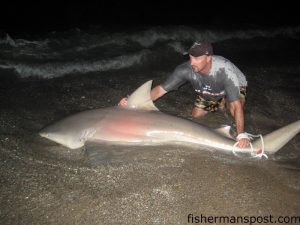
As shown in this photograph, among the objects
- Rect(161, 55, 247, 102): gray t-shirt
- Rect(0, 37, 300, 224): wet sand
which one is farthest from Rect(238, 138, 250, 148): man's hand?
Rect(161, 55, 247, 102): gray t-shirt

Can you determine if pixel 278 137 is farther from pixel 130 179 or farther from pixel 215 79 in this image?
pixel 130 179

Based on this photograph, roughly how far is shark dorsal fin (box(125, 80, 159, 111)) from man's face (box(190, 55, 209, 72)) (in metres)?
0.73

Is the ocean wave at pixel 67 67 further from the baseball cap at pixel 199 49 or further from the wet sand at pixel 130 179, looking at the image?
the baseball cap at pixel 199 49

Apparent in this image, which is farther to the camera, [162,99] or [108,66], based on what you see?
[108,66]

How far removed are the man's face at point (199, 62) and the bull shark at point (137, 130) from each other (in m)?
0.73

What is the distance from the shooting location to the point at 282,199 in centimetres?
375

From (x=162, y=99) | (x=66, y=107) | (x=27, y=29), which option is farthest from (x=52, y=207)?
(x=27, y=29)

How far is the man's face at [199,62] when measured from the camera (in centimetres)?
471

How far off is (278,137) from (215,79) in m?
1.37

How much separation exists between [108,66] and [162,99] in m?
2.66

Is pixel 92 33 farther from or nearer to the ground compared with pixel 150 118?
nearer to the ground

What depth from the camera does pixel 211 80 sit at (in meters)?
5.25

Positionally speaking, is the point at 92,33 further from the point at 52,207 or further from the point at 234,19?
the point at 52,207

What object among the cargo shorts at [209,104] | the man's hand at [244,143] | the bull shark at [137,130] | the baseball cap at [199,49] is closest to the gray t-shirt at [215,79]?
the cargo shorts at [209,104]
